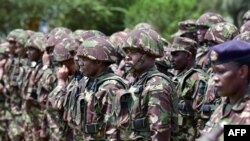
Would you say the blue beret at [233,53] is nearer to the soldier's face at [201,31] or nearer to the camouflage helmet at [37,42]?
the soldier's face at [201,31]

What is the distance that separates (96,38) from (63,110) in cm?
157

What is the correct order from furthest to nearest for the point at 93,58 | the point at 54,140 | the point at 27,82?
1. the point at 27,82
2. the point at 54,140
3. the point at 93,58

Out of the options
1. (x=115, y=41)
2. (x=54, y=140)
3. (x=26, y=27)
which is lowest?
(x=54, y=140)

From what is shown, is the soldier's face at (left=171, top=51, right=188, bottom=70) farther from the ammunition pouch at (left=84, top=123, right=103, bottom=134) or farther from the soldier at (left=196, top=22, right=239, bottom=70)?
the ammunition pouch at (left=84, top=123, right=103, bottom=134)

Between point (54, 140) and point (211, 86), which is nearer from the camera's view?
point (211, 86)

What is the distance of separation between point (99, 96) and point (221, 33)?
1.77m

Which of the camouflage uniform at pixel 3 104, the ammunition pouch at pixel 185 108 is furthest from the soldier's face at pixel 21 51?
the ammunition pouch at pixel 185 108

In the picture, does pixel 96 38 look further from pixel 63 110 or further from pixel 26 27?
pixel 26 27

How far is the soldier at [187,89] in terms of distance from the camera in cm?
794

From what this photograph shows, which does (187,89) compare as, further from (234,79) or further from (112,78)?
(234,79)

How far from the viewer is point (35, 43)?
1114 centimetres

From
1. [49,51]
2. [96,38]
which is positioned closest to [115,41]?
[49,51]

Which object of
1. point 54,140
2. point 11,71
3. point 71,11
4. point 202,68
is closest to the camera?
point 202,68

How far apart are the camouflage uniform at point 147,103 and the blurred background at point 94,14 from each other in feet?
65.9
